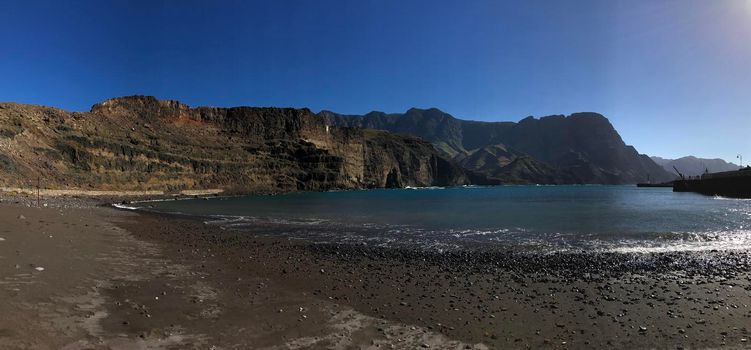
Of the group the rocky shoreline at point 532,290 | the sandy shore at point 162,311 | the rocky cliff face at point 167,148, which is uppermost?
the rocky cliff face at point 167,148

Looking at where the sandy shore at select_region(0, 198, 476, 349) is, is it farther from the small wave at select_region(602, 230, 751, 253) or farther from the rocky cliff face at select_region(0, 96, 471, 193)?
the rocky cliff face at select_region(0, 96, 471, 193)

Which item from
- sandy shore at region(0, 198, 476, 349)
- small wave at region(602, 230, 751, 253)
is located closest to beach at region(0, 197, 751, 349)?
sandy shore at region(0, 198, 476, 349)

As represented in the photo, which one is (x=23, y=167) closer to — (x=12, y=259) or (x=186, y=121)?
(x=186, y=121)

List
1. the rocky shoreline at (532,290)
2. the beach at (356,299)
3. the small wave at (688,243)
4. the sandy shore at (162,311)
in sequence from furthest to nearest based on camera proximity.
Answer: the small wave at (688,243) → the rocky shoreline at (532,290) → the beach at (356,299) → the sandy shore at (162,311)

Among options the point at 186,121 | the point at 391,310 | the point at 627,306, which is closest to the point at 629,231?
the point at 627,306

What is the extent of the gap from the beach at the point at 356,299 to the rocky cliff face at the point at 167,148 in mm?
77859

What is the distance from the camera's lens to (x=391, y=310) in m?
11.8

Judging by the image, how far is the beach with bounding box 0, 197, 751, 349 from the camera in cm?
921

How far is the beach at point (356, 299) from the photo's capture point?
30.2 feet

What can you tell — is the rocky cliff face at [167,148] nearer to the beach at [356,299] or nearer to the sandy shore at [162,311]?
the sandy shore at [162,311]

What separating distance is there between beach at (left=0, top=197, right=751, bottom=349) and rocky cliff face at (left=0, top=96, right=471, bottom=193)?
7786 centimetres

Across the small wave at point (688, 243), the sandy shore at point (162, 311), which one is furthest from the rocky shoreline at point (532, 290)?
the small wave at point (688, 243)

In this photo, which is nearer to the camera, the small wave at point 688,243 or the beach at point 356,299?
the beach at point 356,299

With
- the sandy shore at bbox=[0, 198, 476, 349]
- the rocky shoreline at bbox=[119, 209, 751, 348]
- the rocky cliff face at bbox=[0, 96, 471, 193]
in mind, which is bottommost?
the rocky shoreline at bbox=[119, 209, 751, 348]
